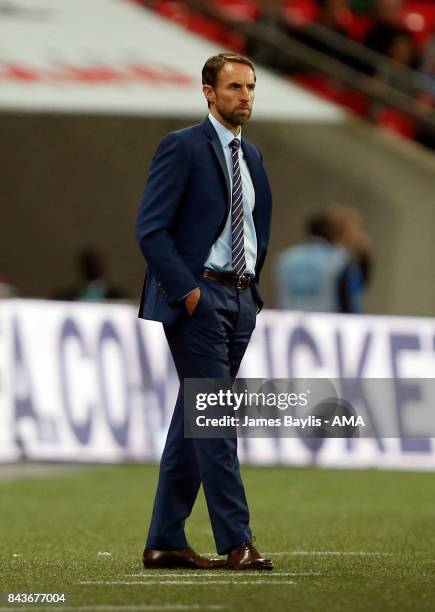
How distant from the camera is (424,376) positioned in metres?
12.4

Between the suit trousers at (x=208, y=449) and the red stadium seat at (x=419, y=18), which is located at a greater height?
the red stadium seat at (x=419, y=18)

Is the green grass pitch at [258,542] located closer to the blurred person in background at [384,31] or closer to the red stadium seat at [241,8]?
the blurred person in background at [384,31]

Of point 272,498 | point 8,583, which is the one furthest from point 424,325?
point 8,583

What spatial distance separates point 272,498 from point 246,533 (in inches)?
167

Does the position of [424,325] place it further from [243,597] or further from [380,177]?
[243,597]

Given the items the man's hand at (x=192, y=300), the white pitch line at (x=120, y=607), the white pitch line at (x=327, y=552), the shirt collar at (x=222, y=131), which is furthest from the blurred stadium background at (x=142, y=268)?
the shirt collar at (x=222, y=131)

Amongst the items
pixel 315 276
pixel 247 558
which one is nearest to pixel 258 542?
pixel 247 558

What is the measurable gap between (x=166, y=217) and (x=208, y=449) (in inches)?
37.3

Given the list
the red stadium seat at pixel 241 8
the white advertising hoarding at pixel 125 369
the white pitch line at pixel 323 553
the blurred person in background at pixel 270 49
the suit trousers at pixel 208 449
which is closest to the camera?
the suit trousers at pixel 208 449

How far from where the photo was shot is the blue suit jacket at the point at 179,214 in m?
6.56

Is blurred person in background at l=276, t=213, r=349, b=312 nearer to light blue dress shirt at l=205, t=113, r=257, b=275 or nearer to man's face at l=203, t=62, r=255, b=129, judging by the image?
light blue dress shirt at l=205, t=113, r=257, b=275

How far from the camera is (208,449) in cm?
662

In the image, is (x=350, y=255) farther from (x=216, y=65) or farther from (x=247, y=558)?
(x=247, y=558)

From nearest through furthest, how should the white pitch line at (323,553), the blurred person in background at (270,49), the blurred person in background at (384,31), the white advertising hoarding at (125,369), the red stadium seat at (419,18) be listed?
the white pitch line at (323,553) → the white advertising hoarding at (125,369) → the blurred person in background at (270,49) → the blurred person in background at (384,31) → the red stadium seat at (419,18)
